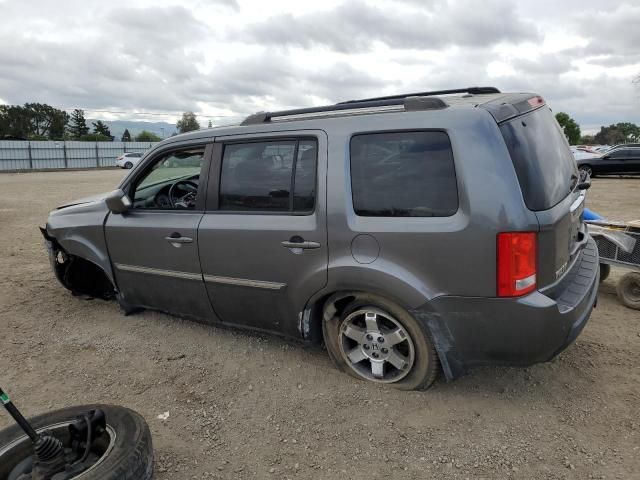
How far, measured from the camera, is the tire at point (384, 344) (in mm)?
2941

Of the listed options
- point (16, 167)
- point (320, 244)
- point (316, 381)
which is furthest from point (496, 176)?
point (16, 167)

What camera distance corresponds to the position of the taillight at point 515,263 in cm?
254

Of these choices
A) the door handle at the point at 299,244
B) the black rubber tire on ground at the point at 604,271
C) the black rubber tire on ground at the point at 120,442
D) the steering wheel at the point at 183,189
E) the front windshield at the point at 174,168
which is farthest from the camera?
the black rubber tire on ground at the point at 604,271

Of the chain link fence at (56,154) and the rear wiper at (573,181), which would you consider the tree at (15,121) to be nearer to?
the chain link fence at (56,154)

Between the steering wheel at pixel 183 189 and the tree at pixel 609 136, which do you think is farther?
the tree at pixel 609 136

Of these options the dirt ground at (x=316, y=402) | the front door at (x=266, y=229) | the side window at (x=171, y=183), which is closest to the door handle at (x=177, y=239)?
the front door at (x=266, y=229)

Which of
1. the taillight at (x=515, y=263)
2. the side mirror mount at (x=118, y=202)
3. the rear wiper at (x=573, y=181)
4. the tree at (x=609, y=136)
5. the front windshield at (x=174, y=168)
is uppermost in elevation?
the tree at (x=609, y=136)

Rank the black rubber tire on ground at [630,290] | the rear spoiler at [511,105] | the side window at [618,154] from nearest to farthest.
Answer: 1. the rear spoiler at [511,105]
2. the black rubber tire on ground at [630,290]
3. the side window at [618,154]

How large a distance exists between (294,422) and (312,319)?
684 mm

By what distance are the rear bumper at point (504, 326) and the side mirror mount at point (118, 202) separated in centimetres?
257

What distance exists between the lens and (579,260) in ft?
10.8

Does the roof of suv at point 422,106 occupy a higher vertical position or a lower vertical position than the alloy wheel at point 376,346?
higher

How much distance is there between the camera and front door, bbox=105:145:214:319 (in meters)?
3.71

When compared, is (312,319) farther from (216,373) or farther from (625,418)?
(625,418)
